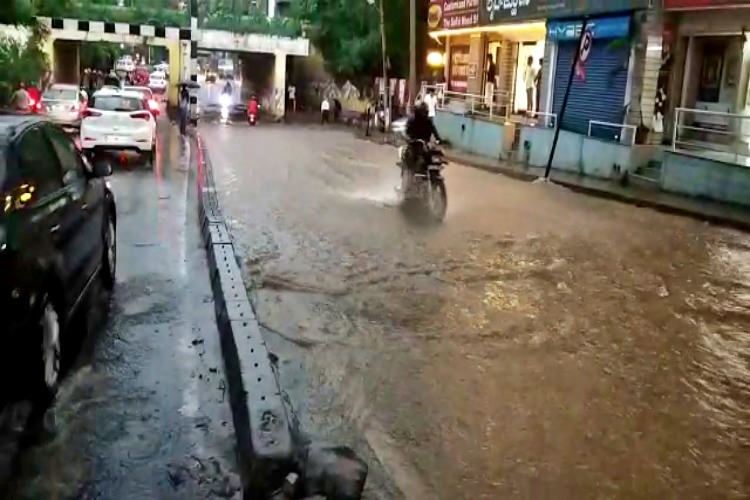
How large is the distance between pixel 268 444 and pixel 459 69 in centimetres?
3480

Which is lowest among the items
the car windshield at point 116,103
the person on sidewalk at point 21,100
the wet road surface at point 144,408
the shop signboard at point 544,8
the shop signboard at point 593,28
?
the wet road surface at point 144,408

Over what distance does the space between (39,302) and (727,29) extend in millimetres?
18939

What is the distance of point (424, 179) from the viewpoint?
599 inches

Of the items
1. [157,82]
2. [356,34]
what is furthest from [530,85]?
[157,82]

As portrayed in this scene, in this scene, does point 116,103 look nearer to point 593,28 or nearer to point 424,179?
point 424,179

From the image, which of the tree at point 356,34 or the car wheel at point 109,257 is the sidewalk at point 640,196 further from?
the tree at point 356,34

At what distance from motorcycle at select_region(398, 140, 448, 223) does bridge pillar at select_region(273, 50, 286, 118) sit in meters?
36.2

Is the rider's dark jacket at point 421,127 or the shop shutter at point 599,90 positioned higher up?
the shop shutter at point 599,90

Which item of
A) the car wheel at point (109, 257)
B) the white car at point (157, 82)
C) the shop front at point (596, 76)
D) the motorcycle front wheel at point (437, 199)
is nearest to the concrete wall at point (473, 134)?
the shop front at point (596, 76)

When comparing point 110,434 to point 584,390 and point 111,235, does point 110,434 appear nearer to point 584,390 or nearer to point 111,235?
point 584,390

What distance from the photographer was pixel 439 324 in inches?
315

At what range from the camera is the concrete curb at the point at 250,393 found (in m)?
4.33

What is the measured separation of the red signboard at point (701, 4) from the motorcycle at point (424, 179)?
7.96 metres

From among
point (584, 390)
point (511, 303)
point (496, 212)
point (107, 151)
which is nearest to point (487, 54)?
point (107, 151)
